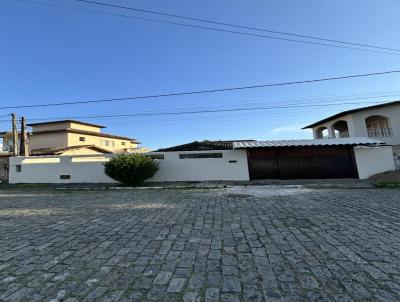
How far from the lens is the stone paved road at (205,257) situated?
2.40m

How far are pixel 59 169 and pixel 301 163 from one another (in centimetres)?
1774

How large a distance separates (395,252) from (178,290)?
11.4 feet

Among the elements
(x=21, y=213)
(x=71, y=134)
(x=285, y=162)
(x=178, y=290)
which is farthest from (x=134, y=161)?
(x=71, y=134)

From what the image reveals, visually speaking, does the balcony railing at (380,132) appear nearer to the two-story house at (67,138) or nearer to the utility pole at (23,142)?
the two-story house at (67,138)

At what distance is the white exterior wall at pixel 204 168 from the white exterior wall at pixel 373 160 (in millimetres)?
7746

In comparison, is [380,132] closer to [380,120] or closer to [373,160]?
[380,120]

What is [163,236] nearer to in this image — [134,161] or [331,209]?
[331,209]

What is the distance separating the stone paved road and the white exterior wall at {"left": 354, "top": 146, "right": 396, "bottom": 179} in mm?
10376

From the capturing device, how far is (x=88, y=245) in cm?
384

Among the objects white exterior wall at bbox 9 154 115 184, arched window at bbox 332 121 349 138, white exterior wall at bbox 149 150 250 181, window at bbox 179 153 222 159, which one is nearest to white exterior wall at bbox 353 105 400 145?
arched window at bbox 332 121 349 138

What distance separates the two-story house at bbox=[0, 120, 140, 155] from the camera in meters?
25.8

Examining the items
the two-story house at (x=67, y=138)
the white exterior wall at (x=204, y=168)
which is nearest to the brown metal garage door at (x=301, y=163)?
the white exterior wall at (x=204, y=168)

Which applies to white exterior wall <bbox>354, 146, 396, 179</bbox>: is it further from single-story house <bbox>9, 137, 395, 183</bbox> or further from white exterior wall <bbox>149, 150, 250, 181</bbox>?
white exterior wall <bbox>149, 150, 250, 181</bbox>

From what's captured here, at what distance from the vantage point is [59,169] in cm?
1559
